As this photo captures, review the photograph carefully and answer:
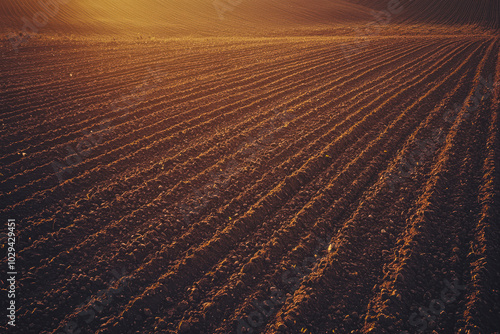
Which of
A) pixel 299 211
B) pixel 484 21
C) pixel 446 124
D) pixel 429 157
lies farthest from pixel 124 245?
pixel 484 21

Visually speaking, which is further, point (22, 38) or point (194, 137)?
point (22, 38)

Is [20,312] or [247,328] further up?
[20,312]

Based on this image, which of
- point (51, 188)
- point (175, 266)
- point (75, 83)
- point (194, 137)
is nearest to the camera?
point (175, 266)

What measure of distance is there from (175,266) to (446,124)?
8053mm

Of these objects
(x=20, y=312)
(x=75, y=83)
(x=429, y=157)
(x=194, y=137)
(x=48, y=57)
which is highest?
(x=48, y=57)

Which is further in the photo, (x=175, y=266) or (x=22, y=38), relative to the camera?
(x=22, y=38)

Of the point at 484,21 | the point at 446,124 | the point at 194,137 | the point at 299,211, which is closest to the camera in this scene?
the point at 299,211

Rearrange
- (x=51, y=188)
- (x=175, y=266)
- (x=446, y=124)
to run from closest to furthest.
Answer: (x=175, y=266), (x=51, y=188), (x=446, y=124)

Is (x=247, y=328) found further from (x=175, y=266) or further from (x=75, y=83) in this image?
(x=75, y=83)

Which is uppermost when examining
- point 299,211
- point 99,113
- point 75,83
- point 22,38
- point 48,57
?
point 22,38

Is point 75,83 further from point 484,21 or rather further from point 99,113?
point 484,21

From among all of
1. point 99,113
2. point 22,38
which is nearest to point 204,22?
point 22,38

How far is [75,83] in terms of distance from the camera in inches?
418

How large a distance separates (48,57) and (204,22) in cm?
2266
